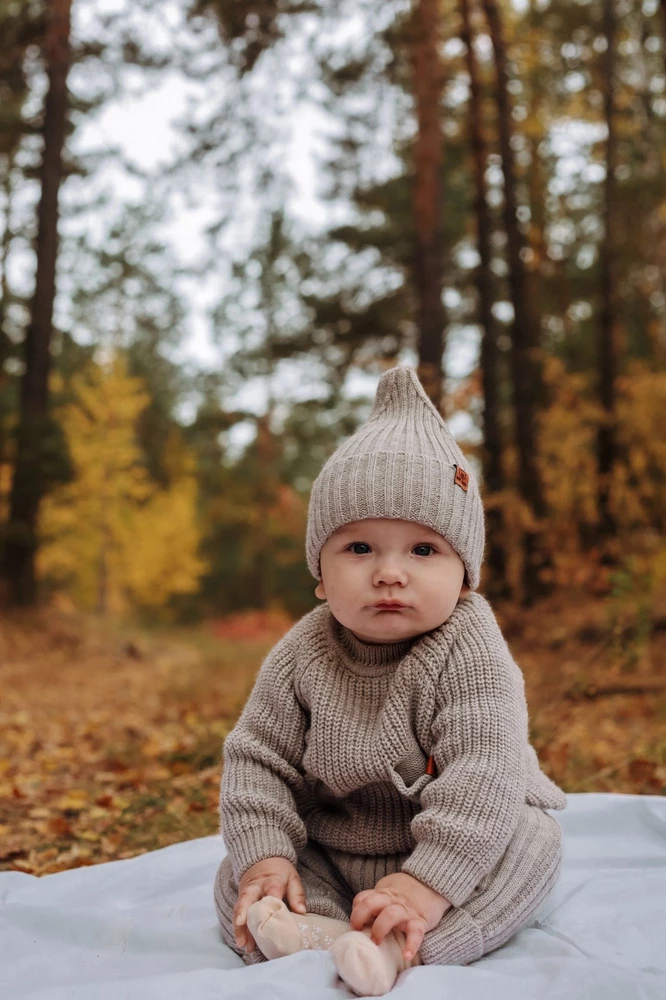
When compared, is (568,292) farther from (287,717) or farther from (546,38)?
(287,717)

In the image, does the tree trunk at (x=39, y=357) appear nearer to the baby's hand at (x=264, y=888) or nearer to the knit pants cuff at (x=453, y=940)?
the baby's hand at (x=264, y=888)

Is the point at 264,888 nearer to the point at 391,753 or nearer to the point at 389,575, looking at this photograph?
the point at 391,753

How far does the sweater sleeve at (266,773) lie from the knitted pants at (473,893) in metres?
0.10

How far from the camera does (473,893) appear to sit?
6.01 ft

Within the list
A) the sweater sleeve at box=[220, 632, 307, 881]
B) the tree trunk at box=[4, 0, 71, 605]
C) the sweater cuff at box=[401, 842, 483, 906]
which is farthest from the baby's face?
the tree trunk at box=[4, 0, 71, 605]

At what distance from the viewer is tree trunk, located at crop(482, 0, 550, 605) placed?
10547 mm

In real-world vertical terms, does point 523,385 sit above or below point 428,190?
below

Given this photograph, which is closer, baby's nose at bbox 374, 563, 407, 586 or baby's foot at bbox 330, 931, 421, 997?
baby's foot at bbox 330, 931, 421, 997

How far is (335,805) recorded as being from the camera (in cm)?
209

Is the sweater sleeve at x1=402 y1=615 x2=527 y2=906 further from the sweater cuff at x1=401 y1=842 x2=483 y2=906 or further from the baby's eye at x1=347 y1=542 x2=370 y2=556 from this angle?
the baby's eye at x1=347 y1=542 x2=370 y2=556

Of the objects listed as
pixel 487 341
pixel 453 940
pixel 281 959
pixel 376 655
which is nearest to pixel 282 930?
pixel 281 959

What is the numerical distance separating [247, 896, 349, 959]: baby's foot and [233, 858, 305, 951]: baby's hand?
16mm

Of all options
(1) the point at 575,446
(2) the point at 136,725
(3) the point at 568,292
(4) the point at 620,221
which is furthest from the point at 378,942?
(3) the point at 568,292

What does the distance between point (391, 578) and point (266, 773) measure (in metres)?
0.52
